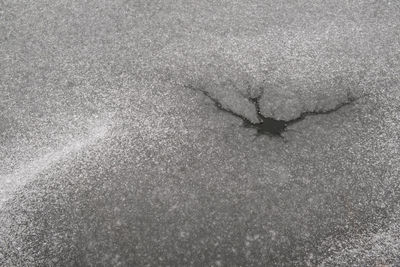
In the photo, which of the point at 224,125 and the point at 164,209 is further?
the point at 224,125

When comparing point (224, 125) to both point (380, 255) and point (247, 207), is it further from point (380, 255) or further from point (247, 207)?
point (380, 255)

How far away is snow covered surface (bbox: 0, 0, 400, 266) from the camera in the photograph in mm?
2404

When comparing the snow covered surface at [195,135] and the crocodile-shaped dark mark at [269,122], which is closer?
the snow covered surface at [195,135]

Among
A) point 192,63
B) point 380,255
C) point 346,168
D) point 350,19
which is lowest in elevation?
point 380,255

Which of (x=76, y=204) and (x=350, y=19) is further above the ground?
(x=350, y=19)

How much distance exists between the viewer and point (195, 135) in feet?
9.30

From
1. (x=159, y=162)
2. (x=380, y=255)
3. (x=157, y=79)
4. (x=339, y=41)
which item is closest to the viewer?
(x=380, y=255)

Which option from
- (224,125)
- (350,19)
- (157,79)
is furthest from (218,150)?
(350,19)

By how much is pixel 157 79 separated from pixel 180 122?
1.53 ft

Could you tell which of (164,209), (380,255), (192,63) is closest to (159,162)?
(164,209)

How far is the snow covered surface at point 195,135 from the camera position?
2404 mm

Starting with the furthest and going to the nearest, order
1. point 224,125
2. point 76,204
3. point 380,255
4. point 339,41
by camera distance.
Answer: point 339,41
point 224,125
point 76,204
point 380,255

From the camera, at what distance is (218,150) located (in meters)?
2.76

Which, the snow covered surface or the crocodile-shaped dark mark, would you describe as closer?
the snow covered surface
